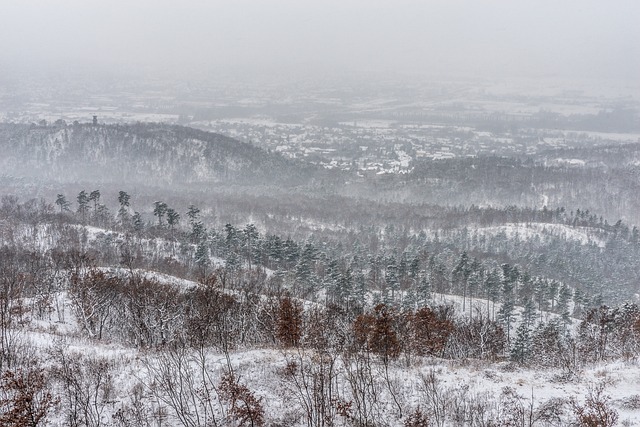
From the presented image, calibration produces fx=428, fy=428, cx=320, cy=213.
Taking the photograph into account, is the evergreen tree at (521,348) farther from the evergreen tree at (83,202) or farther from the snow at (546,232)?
the evergreen tree at (83,202)

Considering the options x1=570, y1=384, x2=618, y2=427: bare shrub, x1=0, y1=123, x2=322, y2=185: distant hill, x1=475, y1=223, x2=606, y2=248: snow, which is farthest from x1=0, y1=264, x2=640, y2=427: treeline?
x1=0, y1=123, x2=322, y2=185: distant hill

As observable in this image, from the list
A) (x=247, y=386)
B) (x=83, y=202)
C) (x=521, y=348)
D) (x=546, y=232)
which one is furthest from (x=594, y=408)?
(x=546, y=232)

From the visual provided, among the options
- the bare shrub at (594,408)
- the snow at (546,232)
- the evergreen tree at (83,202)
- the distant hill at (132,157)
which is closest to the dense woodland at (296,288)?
the bare shrub at (594,408)

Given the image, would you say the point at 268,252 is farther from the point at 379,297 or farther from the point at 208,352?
the point at 208,352

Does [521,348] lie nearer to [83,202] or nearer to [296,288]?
[296,288]

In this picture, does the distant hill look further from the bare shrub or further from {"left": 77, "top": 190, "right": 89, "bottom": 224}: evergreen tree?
the bare shrub

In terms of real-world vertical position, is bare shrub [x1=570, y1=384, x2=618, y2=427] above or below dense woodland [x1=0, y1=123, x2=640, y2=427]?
above

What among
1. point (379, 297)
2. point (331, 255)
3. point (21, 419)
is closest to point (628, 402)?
point (21, 419)
